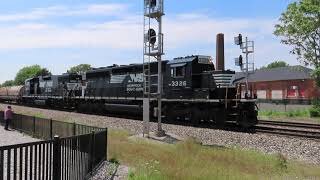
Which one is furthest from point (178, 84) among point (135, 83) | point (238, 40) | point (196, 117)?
point (238, 40)

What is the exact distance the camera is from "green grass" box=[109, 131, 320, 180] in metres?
10.4

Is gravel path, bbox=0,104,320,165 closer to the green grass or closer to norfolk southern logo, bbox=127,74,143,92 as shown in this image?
the green grass

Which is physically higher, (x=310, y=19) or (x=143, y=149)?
(x=310, y=19)

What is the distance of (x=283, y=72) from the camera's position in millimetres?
73875

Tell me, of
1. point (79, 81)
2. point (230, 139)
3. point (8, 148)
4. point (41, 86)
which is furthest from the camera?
point (41, 86)

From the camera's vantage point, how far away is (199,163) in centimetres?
1251

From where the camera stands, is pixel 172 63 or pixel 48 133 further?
pixel 172 63

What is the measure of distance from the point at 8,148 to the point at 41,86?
153 ft

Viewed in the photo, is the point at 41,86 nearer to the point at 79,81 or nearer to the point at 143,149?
the point at 79,81

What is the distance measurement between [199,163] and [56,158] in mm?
5699

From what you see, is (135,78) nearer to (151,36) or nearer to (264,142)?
(151,36)

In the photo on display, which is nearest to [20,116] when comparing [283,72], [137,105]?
[137,105]

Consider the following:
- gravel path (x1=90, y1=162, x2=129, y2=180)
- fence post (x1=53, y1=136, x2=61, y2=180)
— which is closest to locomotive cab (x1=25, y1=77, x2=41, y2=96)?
gravel path (x1=90, y1=162, x2=129, y2=180)

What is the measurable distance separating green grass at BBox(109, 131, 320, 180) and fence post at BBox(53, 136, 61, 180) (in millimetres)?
2329
